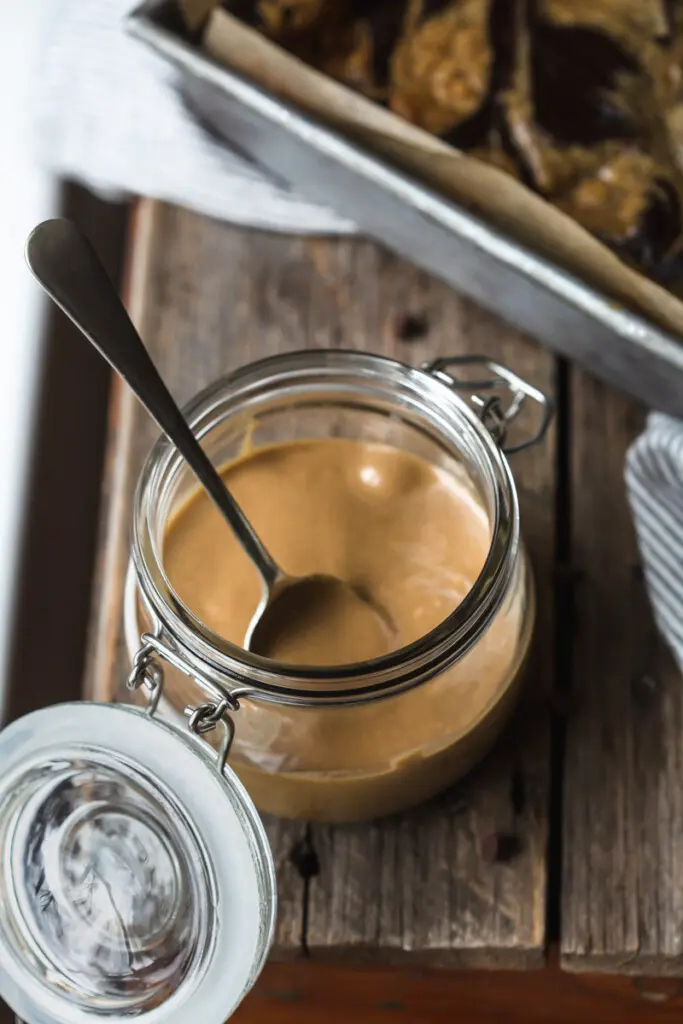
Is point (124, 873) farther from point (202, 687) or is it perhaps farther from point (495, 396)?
point (495, 396)

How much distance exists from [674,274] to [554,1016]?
1.62 ft

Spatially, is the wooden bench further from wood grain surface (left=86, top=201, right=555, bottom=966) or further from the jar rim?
the jar rim

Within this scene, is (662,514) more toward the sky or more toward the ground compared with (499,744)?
more toward the sky

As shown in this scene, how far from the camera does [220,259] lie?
0.87 meters

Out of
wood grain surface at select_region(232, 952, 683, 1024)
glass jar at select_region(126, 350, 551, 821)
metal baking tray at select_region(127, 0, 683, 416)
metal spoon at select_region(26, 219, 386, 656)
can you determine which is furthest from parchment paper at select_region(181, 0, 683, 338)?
wood grain surface at select_region(232, 952, 683, 1024)

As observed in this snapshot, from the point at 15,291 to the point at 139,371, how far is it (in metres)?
0.63

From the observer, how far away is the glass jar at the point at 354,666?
531 millimetres

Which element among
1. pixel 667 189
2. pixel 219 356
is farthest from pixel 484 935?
pixel 667 189

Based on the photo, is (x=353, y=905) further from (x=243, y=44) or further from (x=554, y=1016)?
(x=243, y=44)

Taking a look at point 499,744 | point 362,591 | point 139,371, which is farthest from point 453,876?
point 139,371

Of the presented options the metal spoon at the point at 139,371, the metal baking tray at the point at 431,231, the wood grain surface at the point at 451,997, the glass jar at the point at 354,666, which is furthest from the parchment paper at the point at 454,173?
the wood grain surface at the point at 451,997

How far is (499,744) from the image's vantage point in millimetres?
711

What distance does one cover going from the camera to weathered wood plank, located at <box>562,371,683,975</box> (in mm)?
677

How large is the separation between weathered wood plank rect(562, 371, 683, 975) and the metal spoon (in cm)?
18
